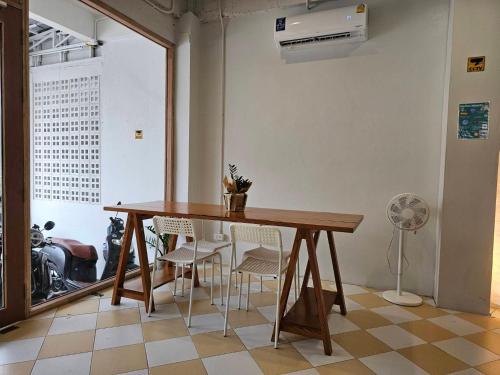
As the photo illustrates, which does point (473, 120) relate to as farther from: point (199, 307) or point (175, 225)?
point (199, 307)

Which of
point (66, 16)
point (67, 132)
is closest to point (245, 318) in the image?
point (67, 132)

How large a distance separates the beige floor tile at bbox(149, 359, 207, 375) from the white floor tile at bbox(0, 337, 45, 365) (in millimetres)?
809

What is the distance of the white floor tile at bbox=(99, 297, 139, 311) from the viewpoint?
9.28ft

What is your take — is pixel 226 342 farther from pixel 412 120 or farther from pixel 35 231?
pixel 412 120

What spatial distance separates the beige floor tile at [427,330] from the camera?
2.45m

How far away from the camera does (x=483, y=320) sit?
9.04ft

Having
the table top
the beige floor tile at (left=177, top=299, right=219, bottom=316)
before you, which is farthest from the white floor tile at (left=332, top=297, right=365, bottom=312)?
the beige floor tile at (left=177, top=299, right=219, bottom=316)

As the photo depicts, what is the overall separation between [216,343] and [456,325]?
193 cm

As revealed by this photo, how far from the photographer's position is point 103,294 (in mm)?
3133

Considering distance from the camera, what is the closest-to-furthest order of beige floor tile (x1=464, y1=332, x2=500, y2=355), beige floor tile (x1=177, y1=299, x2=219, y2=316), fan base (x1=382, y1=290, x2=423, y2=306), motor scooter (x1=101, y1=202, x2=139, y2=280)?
beige floor tile (x1=464, y1=332, x2=500, y2=355), beige floor tile (x1=177, y1=299, x2=219, y2=316), fan base (x1=382, y1=290, x2=423, y2=306), motor scooter (x1=101, y1=202, x2=139, y2=280)

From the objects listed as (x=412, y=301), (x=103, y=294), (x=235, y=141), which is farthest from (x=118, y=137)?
(x=412, y=301)

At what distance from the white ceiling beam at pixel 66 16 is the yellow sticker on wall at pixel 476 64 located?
4289mm

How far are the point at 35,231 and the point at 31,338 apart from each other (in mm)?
1109

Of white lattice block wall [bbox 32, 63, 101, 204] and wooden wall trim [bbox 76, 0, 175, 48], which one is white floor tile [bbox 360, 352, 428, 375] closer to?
wooden wall trim [bbox 76, 0, 175, 48]
